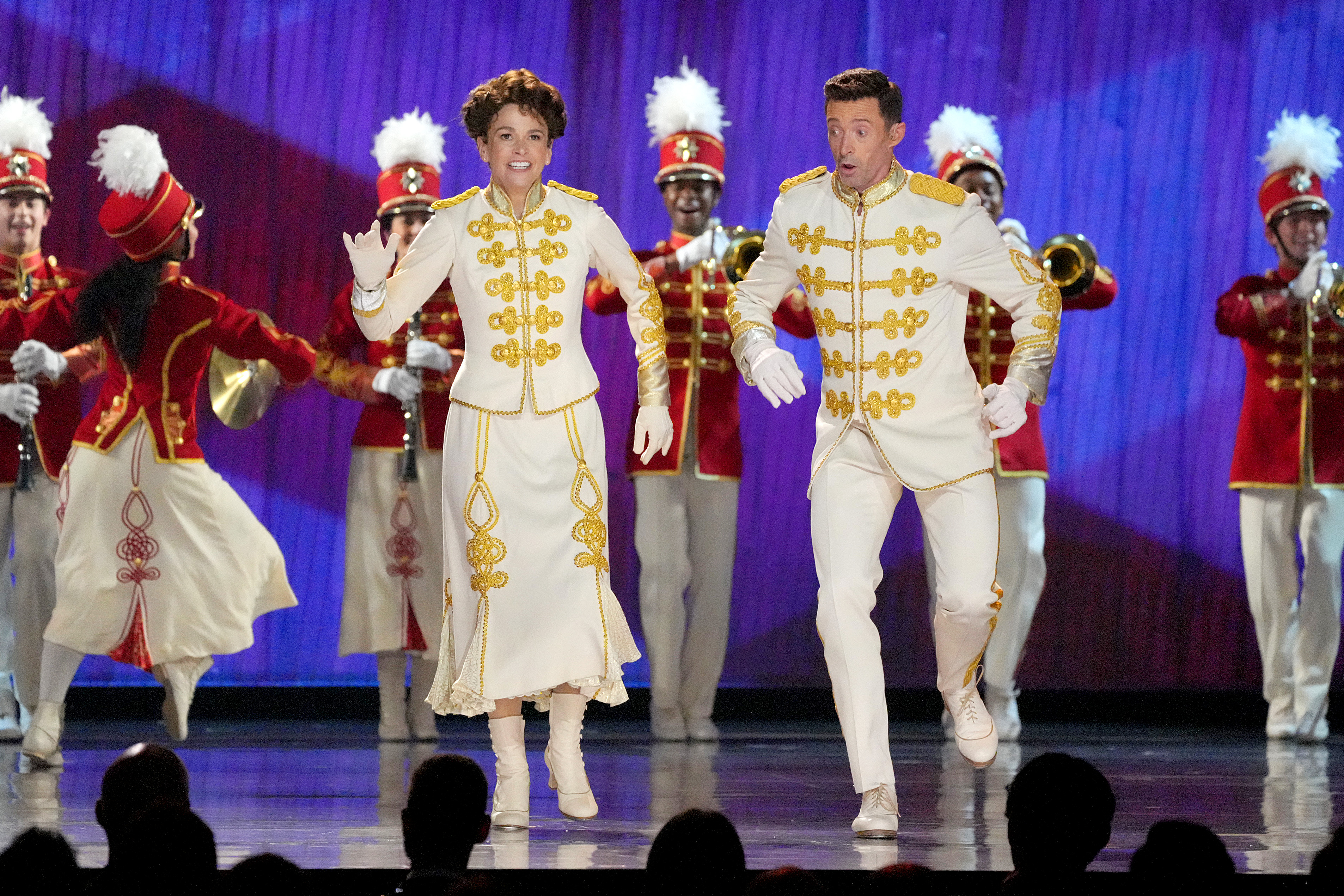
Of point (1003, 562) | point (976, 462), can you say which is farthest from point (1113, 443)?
point (976, 462)

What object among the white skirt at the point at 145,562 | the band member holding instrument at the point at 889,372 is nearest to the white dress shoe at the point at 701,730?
the white skirt at the point at 145,562

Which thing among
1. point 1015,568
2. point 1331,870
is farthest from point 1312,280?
point 1331,870

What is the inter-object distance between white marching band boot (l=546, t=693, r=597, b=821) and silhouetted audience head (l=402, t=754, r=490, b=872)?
1738 millimetres

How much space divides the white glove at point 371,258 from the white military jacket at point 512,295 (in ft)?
0.27

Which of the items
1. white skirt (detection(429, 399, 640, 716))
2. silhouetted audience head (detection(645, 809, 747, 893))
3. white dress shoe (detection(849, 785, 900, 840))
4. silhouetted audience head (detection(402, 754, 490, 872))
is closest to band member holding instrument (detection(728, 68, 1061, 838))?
white dress shoe (detection(849, 785, 900, 840))

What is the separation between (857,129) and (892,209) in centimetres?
23

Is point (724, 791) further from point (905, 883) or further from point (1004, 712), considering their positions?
point (905, 883)

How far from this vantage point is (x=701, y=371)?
7.58 m

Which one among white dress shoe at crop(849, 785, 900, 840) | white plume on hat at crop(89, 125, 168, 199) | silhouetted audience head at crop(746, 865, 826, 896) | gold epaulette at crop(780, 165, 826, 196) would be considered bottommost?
white dress shoe at crop(849, 785, 900, 840)

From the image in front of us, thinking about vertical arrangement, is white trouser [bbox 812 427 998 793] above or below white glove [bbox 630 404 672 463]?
below

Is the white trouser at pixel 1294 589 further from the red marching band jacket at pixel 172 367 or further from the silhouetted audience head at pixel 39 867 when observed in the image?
the silhouetted audience head at pixel 39 867

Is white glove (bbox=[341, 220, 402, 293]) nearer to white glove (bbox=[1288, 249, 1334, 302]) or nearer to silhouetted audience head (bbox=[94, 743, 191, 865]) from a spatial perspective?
silhouetted audience head (bbox=[94, 743, 191, 865])

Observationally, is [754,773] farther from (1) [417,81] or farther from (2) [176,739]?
(1) [417,81]

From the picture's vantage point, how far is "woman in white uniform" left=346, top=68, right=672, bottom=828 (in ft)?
15.7
